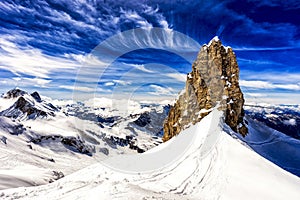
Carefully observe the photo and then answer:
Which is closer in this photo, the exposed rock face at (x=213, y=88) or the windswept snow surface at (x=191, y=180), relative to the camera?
the windswept snow surface at (x=191, y=180)

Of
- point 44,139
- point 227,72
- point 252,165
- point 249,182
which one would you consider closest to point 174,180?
point 249,182

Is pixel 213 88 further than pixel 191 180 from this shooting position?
Yes

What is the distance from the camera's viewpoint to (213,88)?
4594cm

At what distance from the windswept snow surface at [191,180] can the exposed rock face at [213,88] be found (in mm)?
13451

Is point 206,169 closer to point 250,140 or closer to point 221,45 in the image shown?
point 250,140

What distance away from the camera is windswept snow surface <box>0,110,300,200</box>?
1991 centimetres

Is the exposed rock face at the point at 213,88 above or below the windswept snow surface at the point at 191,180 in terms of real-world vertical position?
above

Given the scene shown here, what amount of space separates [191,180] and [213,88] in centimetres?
2633

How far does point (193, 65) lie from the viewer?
5269 cm

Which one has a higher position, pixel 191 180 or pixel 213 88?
pixel 213 88

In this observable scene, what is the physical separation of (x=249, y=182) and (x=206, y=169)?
418 cm

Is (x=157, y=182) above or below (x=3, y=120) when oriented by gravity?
above

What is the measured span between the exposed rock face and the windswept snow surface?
13451 mm

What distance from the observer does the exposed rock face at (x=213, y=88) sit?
4281 cm
